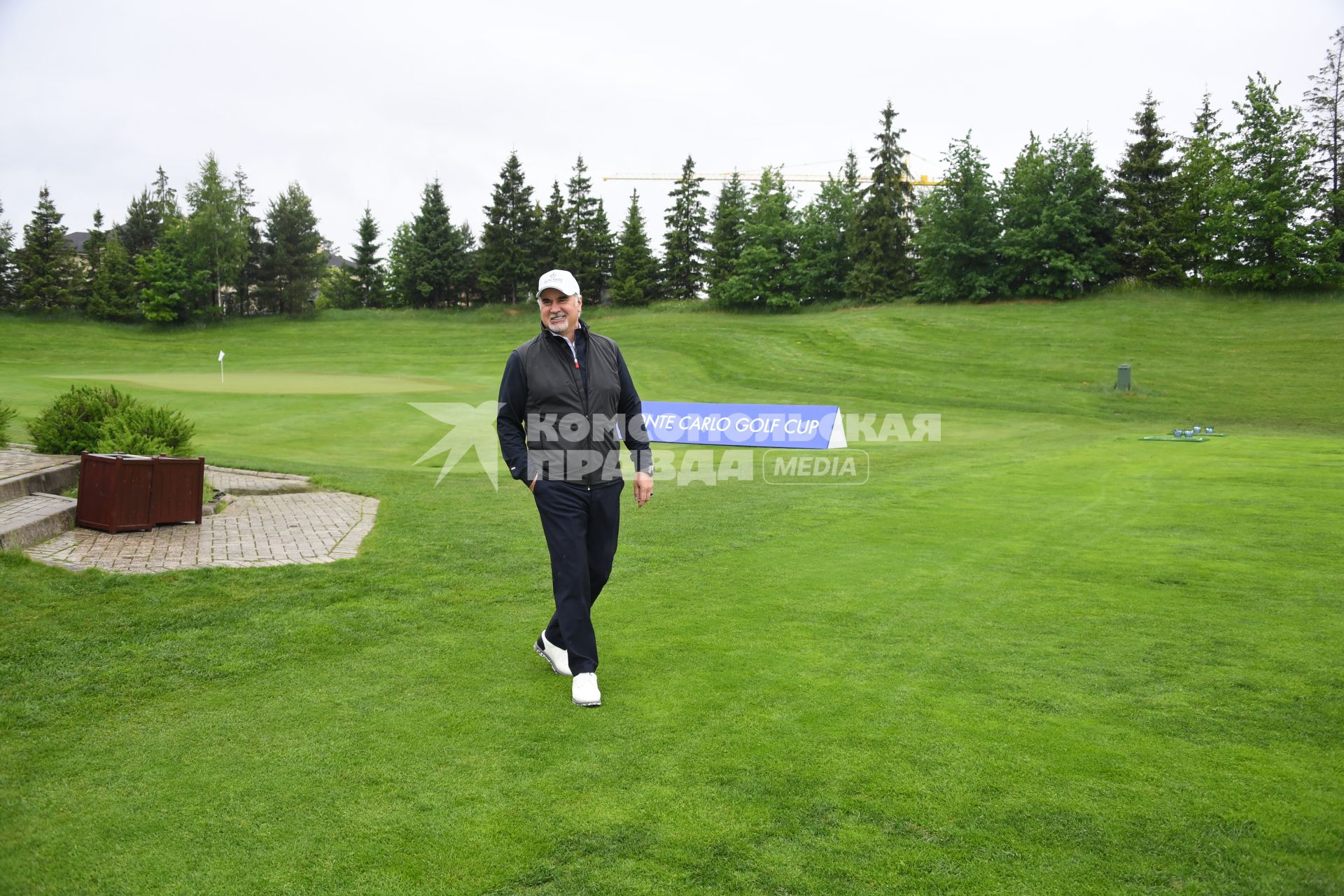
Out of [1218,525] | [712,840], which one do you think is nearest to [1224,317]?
[1218,525]

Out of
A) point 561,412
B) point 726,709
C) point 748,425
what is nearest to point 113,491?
point 561,412

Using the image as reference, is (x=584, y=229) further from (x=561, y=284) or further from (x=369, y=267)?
(x=561, y=284)

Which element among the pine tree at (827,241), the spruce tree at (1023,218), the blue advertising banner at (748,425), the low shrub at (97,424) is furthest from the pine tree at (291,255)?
the low shrub at (97,424)

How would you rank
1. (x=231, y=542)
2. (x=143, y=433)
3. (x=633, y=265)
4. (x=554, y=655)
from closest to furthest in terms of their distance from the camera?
(x=554, y=655) → (x=231, y=542) → (x=143, y=433) → (x=633, y=265)

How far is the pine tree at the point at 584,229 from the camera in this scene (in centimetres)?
7138

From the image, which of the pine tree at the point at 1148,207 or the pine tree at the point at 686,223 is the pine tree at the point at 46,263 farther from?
the pine tree at the point at 1148,207

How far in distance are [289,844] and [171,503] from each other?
22.8 ft

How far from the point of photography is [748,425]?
1948 centimetres

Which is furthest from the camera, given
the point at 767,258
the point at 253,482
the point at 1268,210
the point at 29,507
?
the point at 767,258

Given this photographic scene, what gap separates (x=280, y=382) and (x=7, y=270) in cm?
5263

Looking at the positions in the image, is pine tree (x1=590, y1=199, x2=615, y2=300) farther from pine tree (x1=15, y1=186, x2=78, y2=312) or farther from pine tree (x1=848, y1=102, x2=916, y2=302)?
pine tree (x1=15, y1=186, x2=78, y2=312)

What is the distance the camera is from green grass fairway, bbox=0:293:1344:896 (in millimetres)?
3080

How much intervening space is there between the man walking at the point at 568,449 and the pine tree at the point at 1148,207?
5600cm

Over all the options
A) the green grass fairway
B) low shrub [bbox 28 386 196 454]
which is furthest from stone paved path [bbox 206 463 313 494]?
the green grass fairway
